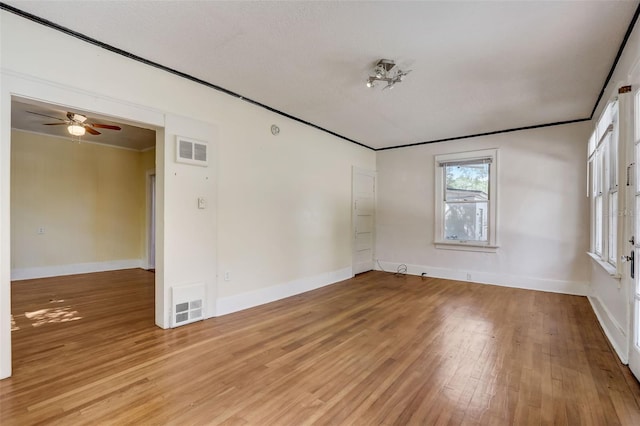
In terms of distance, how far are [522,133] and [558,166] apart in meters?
0.78

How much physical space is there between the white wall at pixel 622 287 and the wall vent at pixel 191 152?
13.0 ft

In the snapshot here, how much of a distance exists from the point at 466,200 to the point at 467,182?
1.15 ft

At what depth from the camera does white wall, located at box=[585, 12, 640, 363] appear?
233 centimetres

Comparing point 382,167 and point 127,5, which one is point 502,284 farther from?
point 127,5

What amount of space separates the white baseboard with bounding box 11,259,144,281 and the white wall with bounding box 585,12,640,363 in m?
8.01

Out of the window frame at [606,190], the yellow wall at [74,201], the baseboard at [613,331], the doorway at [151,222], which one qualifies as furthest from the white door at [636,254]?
the yellow wall at [74,201]

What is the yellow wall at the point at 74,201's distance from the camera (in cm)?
549

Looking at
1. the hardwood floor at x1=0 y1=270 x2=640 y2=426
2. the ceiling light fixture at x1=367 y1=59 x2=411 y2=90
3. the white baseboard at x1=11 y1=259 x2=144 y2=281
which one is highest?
the ceiling light fixture at x1=367 y1=59 x2=411 y2=90

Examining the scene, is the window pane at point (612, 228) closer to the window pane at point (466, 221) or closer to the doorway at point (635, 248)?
the doorway at point (635, 248)

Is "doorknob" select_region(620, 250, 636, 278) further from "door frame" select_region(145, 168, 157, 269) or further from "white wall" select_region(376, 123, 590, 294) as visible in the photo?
"door frame" select_region(145, 168, 157, 269)

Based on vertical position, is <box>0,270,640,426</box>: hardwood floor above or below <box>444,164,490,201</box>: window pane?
below

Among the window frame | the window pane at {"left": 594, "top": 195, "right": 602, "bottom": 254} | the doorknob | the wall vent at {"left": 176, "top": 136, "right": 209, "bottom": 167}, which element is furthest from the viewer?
the window pane at {"left": 594, "top": 195, "right": 602, "bottom": 254}

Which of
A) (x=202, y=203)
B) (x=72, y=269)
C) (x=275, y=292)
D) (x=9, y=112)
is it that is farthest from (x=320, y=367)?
(x=72, y=269)

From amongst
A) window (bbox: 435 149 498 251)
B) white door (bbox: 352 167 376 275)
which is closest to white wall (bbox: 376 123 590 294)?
window (bbox: 435 149 498 251)
